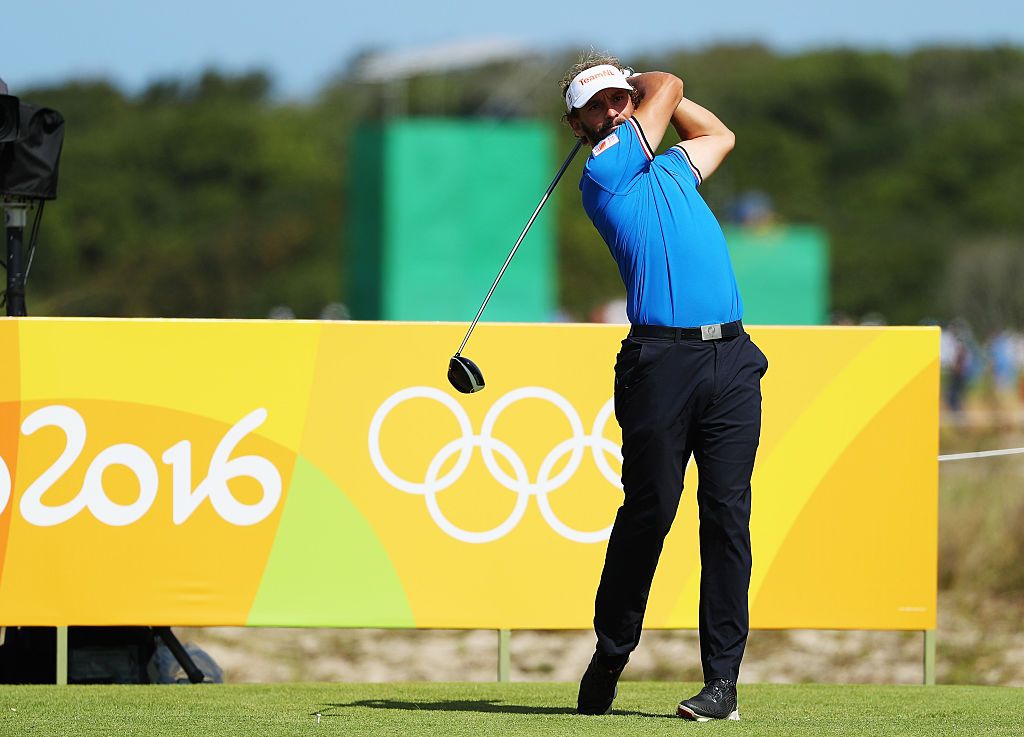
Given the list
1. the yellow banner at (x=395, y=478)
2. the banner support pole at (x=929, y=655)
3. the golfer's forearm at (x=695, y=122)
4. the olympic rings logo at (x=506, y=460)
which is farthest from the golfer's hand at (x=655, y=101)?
the banner support pole at (x=929, y=655)

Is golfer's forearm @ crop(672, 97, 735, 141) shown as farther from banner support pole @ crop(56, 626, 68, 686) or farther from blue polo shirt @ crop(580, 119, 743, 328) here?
banner support pole @ crop(56, 626, 68, 686)

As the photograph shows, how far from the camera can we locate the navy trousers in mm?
5078

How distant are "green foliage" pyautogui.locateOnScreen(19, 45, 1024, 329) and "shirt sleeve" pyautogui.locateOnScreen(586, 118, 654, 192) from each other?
50.0 m

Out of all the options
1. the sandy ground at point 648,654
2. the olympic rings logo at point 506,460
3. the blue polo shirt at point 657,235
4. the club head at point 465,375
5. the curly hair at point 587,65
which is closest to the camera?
the blue polo shirt at point 657,235

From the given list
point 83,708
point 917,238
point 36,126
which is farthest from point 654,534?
point 917,238

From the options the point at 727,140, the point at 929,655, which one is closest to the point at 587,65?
the point at 727,140

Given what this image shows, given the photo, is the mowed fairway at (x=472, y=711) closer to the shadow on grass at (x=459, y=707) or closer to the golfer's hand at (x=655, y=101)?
the shadow on grass at (x=459, y=707)

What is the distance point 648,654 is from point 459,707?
641 cm

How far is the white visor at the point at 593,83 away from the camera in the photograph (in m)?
5.12

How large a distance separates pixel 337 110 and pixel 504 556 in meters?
77.5

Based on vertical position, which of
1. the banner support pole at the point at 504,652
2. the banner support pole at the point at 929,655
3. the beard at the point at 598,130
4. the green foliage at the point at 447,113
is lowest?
the banner support pole at the point at 504,652

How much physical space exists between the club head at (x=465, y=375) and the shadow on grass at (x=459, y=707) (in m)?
0.99

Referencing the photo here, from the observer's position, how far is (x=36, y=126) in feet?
23.3

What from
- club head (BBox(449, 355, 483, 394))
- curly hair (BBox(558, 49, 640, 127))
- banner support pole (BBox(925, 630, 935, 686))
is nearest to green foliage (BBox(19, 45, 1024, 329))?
banner support pole (BBox(925, 630, 935, 686))
